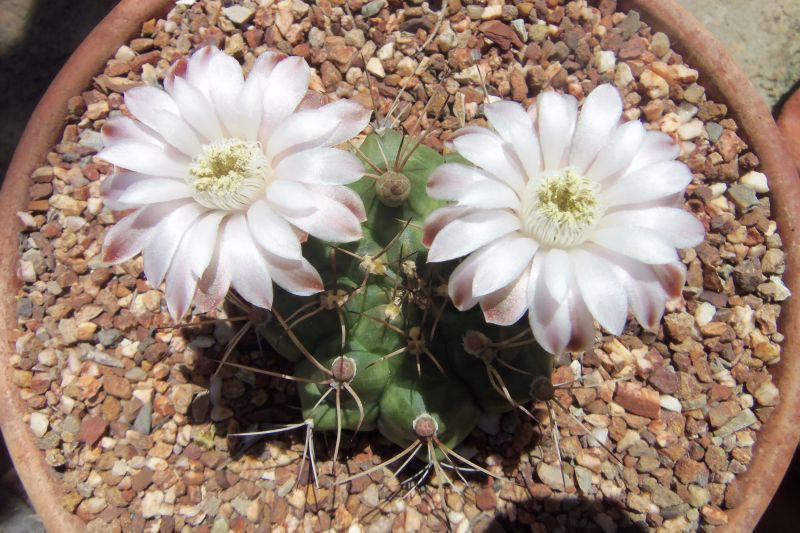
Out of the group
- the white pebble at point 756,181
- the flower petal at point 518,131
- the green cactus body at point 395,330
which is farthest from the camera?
the white pebble at point 756,181

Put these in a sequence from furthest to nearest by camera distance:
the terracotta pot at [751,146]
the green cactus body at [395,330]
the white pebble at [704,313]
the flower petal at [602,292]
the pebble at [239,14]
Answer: the pebble at [239,14]
the white pebble at [704,313]
the terracotta pot at [751,146]
the green cactus body at [395,330]
the flower petal at [602,292]

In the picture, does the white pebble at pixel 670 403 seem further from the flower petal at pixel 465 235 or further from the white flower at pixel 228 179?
the white flower at pixel 228 179

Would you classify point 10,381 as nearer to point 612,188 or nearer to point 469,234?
point 469,234

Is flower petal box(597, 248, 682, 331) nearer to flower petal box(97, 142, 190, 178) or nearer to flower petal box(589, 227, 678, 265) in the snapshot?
flower petal box(589, 227, 678, 265)

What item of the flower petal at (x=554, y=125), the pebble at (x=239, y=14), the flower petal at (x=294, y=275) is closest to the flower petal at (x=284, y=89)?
the flower petal at (x=294, y=275)

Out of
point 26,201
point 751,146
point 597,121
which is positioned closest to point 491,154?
point 597,121

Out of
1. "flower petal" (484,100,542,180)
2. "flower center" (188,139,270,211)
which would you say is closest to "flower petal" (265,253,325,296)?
"flower center" (188,139,270,211)

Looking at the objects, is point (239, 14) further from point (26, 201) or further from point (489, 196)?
point (489, 196)
